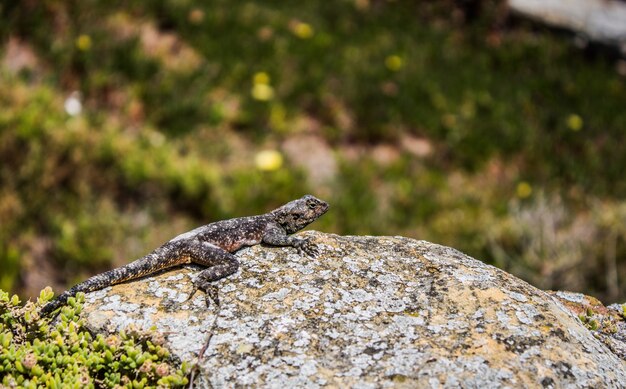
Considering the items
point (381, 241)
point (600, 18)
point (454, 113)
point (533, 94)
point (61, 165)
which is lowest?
point (381, 241)

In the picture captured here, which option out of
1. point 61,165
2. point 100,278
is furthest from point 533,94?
point 100,278

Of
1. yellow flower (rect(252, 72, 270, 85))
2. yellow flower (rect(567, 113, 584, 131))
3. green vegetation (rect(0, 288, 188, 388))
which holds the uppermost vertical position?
yellow flower (rect(567, 113, 584, 131))

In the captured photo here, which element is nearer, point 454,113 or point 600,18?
point 454,113

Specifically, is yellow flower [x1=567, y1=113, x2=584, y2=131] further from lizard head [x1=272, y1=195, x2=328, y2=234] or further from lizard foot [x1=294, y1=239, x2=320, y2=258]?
lizard foot [x1=294, y1=239, x2=320, y2=258]

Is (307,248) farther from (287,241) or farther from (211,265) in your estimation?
(211,265)

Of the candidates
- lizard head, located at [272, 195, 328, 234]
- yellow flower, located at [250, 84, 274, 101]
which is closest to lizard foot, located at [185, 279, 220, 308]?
lizard head, located at [272, 195, 328, 234]

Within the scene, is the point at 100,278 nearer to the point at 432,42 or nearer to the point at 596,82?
the point at 432,42

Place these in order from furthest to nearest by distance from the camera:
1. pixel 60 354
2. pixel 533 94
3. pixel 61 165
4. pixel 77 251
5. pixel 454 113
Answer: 1. pixel 533 94
2. pixel 454 113
3. pixel 61 165
4. pixel 77 251
5. pixel 60 354
